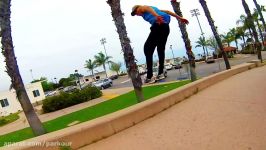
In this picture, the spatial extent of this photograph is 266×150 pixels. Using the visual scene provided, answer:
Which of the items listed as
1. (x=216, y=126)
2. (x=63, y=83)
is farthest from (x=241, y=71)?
(x=63, y=83)

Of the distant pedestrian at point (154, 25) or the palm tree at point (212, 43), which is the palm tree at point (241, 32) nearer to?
the palm tree at point (212, 43)

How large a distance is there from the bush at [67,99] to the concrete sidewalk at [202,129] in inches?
1005

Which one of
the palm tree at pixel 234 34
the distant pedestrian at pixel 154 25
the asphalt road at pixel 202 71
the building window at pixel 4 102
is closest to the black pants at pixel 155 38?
the distant pedestrian at pixel 154 25

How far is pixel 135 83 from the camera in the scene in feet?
34.4

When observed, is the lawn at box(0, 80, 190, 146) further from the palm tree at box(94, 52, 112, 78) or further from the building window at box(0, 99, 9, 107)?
the palm tree at box(94, 52, 112, 78)

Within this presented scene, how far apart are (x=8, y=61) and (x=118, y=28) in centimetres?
403

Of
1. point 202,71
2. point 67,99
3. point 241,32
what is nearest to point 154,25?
point 67,99

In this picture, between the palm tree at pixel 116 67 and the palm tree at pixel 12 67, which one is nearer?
the palm tree at pixel 12 67

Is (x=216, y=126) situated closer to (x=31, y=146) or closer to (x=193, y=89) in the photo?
(x=31, y=146)

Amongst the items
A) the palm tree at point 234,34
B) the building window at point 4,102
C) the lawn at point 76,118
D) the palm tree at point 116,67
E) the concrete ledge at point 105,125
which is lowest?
the building window at point 4,102

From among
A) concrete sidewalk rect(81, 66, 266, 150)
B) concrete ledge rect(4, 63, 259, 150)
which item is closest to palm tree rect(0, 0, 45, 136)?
concrete ledge rect(4, 63, 259, 150)

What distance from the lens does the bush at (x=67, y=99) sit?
32781 millimetres

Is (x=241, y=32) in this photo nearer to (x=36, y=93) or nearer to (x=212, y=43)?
(x=212, y=43)

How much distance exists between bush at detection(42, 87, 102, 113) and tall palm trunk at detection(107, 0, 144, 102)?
77.4ft
